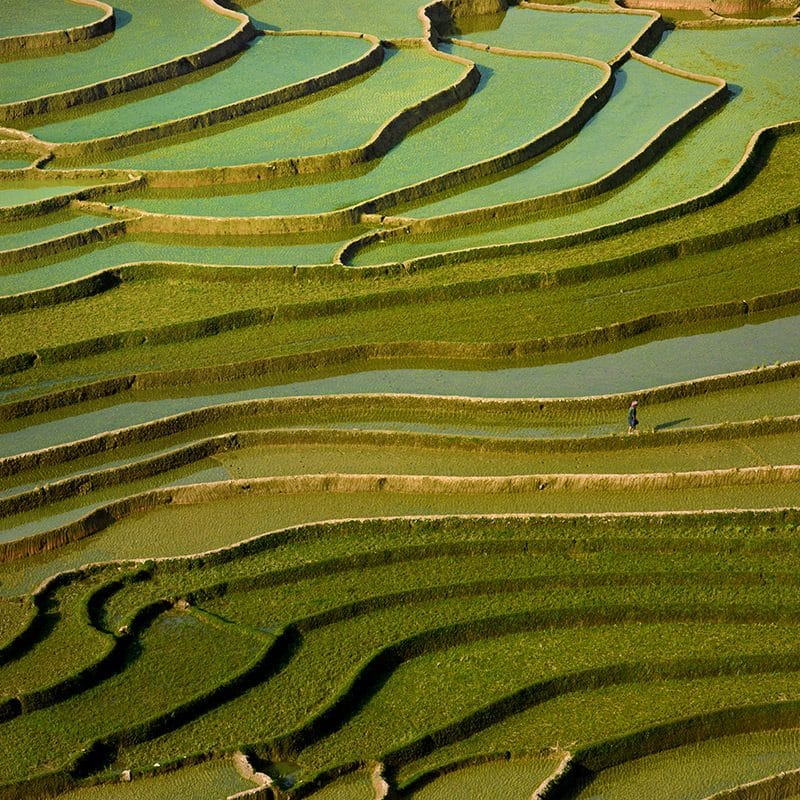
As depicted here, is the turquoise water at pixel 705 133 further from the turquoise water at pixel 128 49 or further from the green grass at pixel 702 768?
the green grass at pixel 702 768

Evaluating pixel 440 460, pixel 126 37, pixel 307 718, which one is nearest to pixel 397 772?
pixel 307 718

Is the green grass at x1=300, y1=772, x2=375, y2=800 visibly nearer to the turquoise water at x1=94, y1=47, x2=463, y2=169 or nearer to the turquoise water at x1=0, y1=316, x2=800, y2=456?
the turquoise water at x1=0, y1=316, x2=800, y2=456

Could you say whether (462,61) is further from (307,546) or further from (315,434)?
(307,546)

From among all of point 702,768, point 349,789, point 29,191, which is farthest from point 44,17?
point 702,768

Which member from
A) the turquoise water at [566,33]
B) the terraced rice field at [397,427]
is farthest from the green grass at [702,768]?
the turquoise water at [566,33]

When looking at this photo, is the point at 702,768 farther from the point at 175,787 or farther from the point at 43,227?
the point at 43,227

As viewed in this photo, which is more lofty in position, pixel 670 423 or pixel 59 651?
pixel 670 423

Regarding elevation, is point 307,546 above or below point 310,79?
below
